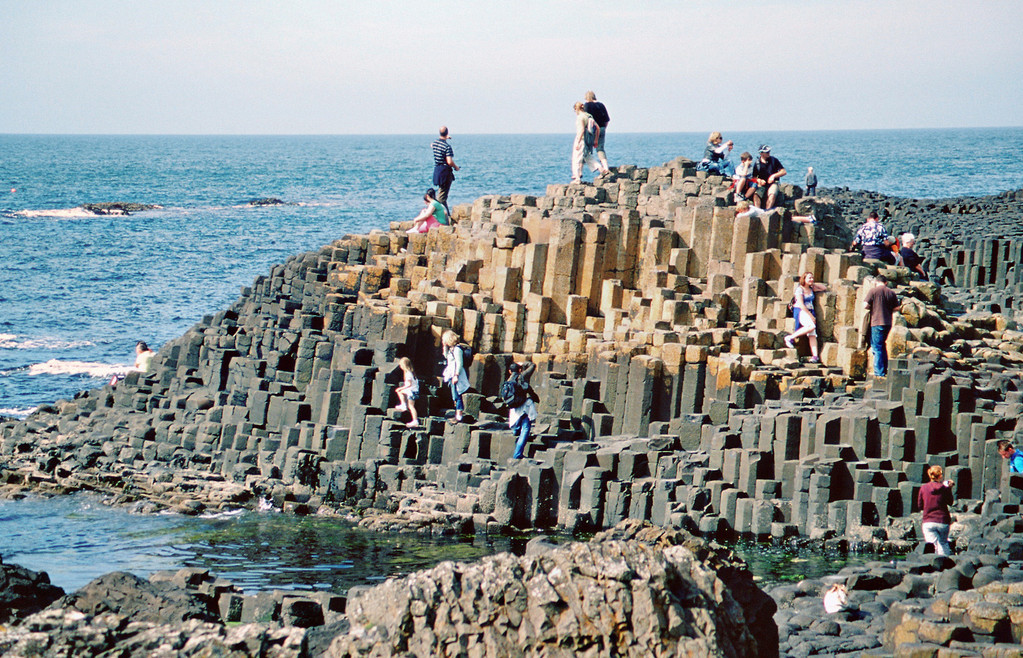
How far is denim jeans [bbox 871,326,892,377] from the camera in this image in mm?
21969

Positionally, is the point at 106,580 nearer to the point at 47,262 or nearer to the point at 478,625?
the point at 478,625

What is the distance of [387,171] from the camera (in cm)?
14425

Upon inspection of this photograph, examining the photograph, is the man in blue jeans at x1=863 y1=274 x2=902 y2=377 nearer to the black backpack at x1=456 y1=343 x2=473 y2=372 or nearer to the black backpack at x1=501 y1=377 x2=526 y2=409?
the black backpack at x1=501 y1=377 x2=526 y2=409

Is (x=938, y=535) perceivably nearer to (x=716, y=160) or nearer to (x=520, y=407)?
(x=520, y=407)

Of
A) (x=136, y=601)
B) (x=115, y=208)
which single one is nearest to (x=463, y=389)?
(x=136, y=601)

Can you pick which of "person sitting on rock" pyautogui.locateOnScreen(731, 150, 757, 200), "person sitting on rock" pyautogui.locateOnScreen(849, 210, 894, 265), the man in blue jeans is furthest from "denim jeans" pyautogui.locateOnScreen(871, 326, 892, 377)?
"person sitting on rock" pyautogui.locateOnScreen(731, 150, 757, 200)

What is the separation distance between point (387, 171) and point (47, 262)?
77864 mm

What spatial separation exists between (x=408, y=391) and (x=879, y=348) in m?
7.83

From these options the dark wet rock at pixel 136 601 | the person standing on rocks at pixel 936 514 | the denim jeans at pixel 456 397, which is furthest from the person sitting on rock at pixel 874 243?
the dark wet rock at pixel 136 601

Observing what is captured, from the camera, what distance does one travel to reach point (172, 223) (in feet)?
292

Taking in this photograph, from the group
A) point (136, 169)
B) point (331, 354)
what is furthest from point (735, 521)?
point (136, 169)

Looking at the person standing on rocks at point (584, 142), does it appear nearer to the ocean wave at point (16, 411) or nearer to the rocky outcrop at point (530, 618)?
the ocean wave at point (16, 411)

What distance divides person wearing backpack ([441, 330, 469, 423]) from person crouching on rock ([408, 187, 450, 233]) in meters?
5.17

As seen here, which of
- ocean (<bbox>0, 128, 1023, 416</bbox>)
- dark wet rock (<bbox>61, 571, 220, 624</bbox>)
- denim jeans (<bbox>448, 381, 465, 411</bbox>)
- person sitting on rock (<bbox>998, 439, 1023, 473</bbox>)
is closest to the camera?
dark wet rock (<bbox>61, 571, 220, 624</bbox>)
